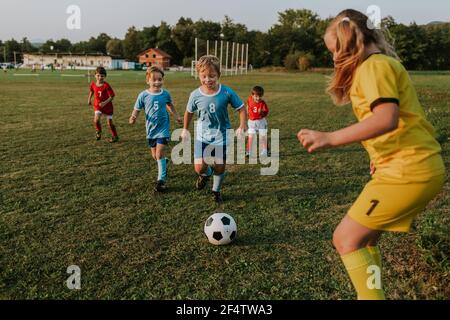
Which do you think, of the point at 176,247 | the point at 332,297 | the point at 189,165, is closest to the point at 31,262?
the point at 176,247

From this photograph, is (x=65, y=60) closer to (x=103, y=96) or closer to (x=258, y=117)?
(x=103, y=96)

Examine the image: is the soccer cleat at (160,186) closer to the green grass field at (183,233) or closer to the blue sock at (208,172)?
the green grass field at (183,233)

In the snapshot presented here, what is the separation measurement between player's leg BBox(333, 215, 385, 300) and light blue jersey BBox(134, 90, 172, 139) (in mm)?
4300

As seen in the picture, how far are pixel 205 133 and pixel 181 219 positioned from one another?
136 cm

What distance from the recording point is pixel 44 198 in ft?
18.3

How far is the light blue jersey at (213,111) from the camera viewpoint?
5609 mm

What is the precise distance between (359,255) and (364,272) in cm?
12

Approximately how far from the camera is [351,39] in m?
2.52

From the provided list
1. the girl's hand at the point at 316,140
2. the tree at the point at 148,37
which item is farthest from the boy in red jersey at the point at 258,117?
the tree at the point at 148,37

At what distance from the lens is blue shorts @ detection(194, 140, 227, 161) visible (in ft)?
18.7

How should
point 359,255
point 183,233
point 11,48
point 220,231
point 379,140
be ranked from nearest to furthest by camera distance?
point 379,140
point 359,255
point 220,231
point 183,233
point 11,48

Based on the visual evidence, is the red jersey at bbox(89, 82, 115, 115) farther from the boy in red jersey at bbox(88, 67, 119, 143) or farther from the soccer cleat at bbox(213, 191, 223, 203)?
the soccer cleat at bbox(213, 191, 223, 203)
